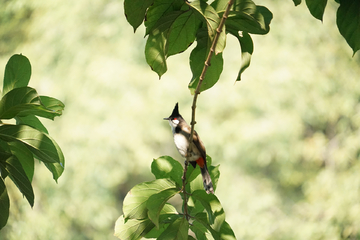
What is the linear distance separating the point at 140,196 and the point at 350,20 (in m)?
0.50

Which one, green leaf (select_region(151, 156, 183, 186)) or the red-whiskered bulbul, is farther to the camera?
the red-whiskered bulbul

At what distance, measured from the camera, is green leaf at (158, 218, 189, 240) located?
71 cm

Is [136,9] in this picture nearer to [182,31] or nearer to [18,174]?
[182,31]

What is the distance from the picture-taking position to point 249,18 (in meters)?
0.61

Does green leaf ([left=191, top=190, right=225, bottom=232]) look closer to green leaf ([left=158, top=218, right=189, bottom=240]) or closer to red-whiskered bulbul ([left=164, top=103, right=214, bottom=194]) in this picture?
green leaf ([left=158, top=218, right=189, bottom=240])

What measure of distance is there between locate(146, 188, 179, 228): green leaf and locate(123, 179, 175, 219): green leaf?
0.07ft

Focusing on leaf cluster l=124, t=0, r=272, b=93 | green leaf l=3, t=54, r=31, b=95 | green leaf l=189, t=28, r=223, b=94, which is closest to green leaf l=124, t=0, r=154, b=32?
leaf cluster l=124, t=0, r=272, b=93

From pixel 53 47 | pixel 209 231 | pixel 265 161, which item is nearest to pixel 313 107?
pixel 265 161

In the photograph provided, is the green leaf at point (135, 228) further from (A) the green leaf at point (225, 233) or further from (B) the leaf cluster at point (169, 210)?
(A) the green leaf at point (225, 233)

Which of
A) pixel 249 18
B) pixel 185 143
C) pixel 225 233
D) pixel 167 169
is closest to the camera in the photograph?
pixel 249 18

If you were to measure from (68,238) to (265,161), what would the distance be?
2.93m

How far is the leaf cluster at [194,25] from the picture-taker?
24.0 inches

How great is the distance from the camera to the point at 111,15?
5.73m

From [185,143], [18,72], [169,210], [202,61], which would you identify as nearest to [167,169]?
[169,210]
